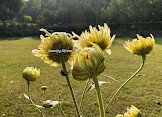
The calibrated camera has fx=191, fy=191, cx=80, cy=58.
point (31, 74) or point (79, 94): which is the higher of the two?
point (31, 74)

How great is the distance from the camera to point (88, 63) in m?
0.23

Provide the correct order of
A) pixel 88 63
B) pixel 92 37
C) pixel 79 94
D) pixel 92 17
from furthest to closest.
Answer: pixel 92 17 → pixel 79 94 → pixel 92 37 → pixel 88 63

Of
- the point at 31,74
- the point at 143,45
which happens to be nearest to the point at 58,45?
the point at 143,45

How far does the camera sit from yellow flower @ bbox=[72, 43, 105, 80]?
22cm

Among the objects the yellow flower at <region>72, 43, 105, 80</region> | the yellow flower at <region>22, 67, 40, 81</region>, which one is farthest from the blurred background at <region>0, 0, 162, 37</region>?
the yellow flower at <region>72, 43, 105, 80</region>

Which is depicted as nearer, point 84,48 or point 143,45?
point 84,48

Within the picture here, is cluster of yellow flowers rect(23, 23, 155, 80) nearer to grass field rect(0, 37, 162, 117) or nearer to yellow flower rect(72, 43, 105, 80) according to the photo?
yellow flower rect(72, 43, 105, 80)

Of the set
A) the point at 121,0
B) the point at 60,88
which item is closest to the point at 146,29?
the point at 121,0

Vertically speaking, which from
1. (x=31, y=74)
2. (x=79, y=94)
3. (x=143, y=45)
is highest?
(x=143, y=45)

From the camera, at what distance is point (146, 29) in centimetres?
1355

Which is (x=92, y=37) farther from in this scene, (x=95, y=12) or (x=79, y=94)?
(x=95, y=12)

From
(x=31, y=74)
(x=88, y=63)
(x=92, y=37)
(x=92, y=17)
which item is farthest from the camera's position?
(x=92, y=17)

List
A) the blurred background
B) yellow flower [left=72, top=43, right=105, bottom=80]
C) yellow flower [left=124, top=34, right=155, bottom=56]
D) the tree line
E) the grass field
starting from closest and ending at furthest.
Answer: yellow flower [left=72, top=43, right=105, bottom=80]
yellow flower [left=124, top=34, right=155, bottom=56]
the grass field
the blurred background
the tree line

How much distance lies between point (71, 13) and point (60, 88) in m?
14.6
